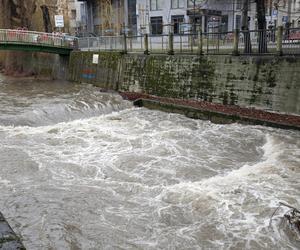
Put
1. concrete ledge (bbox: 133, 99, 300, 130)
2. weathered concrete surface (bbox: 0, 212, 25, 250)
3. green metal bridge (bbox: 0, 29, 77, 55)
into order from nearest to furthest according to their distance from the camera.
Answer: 1. weathered concrete surface (bbox: 0, 212, 25, 250)
2. concrete ledge (bbox: 133, 99, 300, 130)
3. green metal bridge (bbox: 0, 29, 77, 55)

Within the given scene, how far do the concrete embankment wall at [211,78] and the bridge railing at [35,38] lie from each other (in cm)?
467

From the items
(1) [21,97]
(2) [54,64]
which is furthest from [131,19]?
(1) [21,97]

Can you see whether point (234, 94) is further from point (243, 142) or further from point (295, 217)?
point (295, 217)

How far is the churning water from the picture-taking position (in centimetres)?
842

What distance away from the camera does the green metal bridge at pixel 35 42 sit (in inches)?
1085

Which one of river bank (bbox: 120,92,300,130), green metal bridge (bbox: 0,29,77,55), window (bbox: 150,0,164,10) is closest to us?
river bank (bbox: 120,92,300,130)

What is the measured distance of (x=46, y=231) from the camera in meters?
8.55

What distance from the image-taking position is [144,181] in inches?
446

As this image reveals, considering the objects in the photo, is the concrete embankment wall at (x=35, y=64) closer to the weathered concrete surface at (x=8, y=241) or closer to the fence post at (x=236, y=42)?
the fence post at (x=236, y=42)

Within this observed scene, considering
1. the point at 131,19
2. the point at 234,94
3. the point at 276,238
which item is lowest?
the point at 276,238

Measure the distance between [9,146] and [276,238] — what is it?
33.6 feet

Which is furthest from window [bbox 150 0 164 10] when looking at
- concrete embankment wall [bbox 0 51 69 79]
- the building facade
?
concrete embankment wall [bbox 0 51 69 79]

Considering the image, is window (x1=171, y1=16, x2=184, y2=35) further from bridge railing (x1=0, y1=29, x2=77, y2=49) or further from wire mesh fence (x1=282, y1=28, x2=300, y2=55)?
wire mesh fence (x1=282, y1=28, x2=300, y2=55)

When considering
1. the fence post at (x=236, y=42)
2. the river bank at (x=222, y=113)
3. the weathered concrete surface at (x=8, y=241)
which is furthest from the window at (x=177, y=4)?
the weathered concrete surface at (x=8, y=241)
